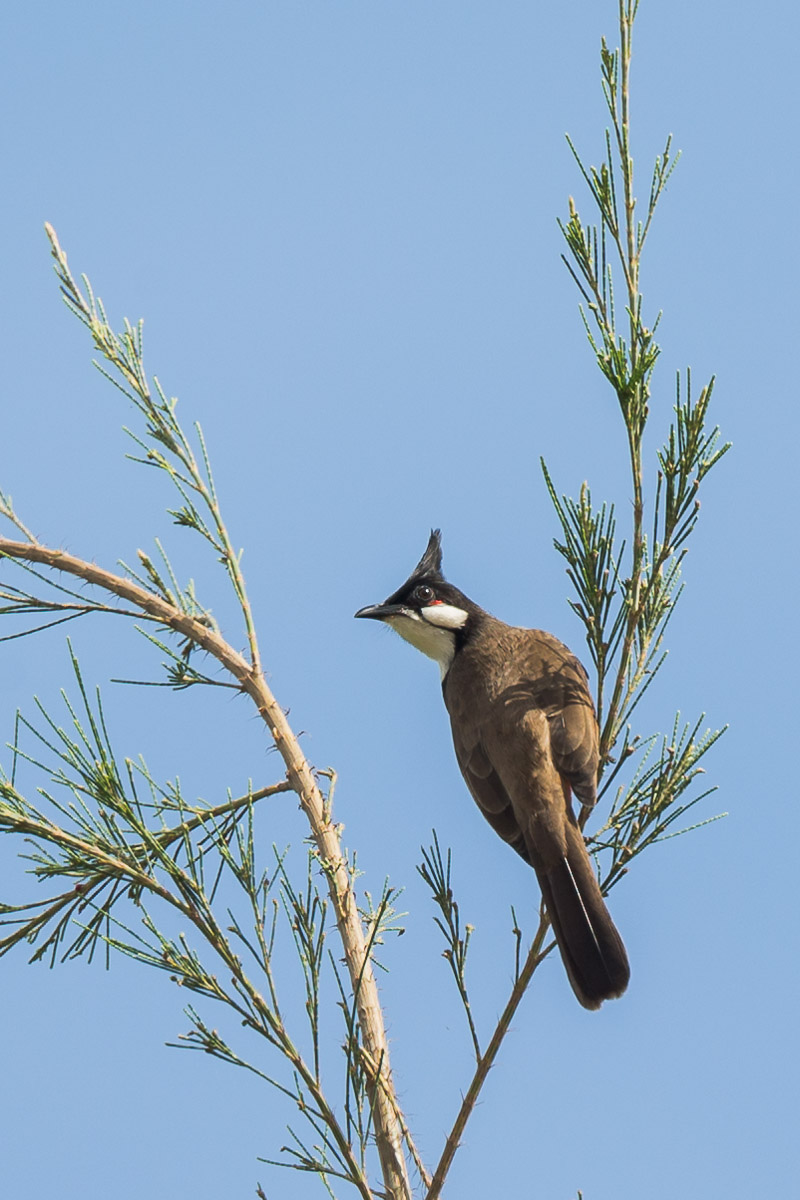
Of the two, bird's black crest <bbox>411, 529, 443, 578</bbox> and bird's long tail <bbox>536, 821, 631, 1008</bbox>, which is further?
bird's black crest <bbox>411, 529, 443, 578</bbox>

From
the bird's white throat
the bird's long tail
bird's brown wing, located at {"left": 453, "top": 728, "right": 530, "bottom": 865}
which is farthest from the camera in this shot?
the bird's white throat

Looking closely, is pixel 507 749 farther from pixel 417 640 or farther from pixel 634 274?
pixel 634 274

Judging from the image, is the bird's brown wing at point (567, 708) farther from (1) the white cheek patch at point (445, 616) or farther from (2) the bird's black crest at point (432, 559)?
(2) the bird's black crest at point (432, 559)

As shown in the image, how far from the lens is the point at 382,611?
488 centimetres

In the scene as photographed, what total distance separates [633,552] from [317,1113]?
54.8 inches

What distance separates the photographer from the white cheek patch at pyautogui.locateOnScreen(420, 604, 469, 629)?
4.71 meters

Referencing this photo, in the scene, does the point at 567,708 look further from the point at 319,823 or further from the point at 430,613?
the point at 319,823

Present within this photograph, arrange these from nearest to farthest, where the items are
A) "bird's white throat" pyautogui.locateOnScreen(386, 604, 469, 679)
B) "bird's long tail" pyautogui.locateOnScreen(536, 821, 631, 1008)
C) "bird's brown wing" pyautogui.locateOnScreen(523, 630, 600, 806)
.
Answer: "bird's long tail" pyautogui.locateOnScreen(536, 821, 631, 1008)
"bird's brown wing" pyautogui.locateOnScreen(523, 630, 600, 806)
"bird's white throat" pyautogui.locateOnScreen(386, 604, 469, 679)

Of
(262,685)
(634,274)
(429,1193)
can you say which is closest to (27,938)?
(262,685)

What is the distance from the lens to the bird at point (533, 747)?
3.15 metres

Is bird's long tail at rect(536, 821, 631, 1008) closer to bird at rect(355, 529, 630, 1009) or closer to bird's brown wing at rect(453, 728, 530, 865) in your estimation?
bird at rect(355, 529, 630, 1009)

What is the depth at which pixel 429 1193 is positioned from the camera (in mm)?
2057

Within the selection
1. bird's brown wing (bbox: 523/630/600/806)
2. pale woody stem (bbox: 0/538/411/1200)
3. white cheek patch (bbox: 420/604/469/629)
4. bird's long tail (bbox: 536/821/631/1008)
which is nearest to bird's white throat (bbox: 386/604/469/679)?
white cheek patch (bbox: 420/604/469/629)

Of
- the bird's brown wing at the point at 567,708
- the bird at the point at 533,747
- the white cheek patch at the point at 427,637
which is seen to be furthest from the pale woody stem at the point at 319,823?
the white cheek patch at the point at 427,637
